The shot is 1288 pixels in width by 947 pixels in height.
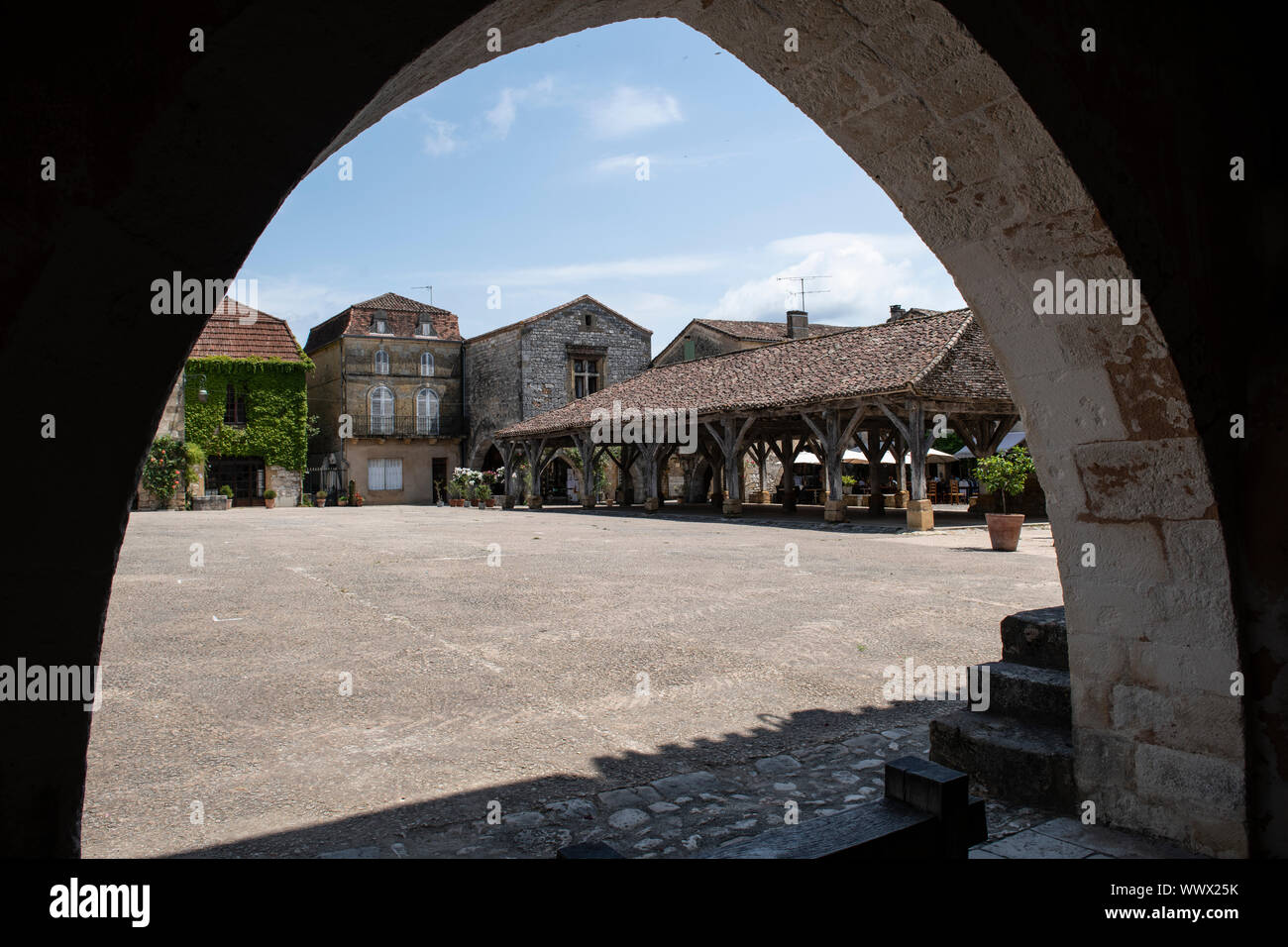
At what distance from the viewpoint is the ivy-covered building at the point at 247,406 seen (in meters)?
27.6

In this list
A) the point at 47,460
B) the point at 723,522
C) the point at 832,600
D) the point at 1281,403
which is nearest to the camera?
the point at 47,460

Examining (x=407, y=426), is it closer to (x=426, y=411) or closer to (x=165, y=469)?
(x=426, y=411)

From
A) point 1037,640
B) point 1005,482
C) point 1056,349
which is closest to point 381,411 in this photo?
point 1005,482

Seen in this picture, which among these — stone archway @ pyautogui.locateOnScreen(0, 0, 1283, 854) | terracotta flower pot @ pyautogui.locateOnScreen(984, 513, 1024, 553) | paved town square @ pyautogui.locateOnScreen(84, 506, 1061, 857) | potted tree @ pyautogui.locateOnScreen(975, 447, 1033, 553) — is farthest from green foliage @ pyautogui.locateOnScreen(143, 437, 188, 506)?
stone archway @ pyautogui.locateOnScreen(0, 0, 1283, 854)

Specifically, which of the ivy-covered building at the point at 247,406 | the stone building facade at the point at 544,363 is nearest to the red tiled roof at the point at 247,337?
the ivy-covered building at the point at 247,406

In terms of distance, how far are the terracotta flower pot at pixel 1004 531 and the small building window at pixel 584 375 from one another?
75.5 feet

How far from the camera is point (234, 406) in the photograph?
93.6 ft

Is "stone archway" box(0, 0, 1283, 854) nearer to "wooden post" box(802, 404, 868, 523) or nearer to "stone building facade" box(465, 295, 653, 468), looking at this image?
"wooden post" box(802, 404, 868, 523)

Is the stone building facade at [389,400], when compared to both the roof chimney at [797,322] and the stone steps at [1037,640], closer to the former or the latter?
the roof chimney at [797,322]

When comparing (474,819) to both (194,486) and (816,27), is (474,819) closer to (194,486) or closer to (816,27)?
(816,27)

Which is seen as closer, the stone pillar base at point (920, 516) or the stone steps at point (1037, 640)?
the stone steps at point (1037, 640)
